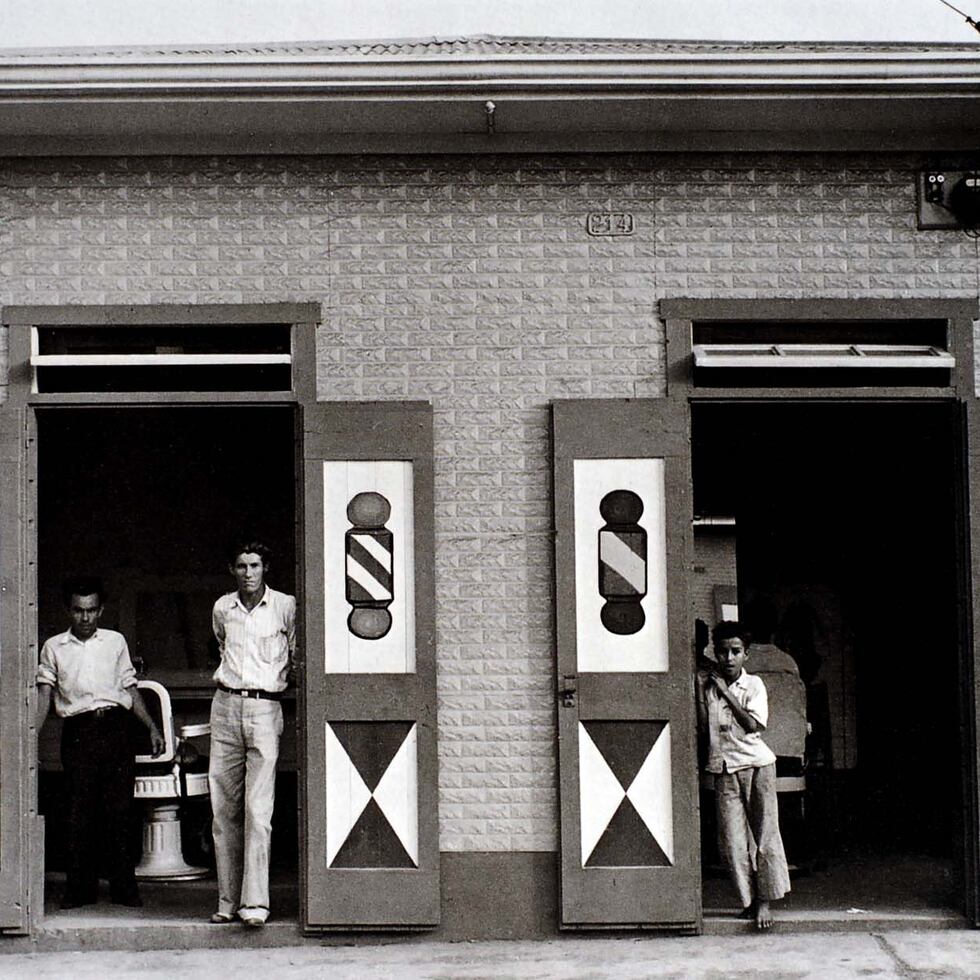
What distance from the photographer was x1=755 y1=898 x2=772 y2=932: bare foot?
8195mm

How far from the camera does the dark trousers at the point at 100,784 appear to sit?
356 inches

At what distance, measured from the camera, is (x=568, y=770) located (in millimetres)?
8188

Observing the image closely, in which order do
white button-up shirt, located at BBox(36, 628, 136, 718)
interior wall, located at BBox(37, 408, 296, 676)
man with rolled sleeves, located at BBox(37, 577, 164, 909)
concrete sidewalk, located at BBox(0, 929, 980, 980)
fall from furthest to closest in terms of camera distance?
interior wall, located at BBox(37, 408, 296, 676) < white button-up shirt, located at BBox(36, 628, 136, 718) < man with rolled sleeves, located at BBox(37, 577, 164, 909) < concrete sidewalk, located at BBox(0, 929, 980, 980)

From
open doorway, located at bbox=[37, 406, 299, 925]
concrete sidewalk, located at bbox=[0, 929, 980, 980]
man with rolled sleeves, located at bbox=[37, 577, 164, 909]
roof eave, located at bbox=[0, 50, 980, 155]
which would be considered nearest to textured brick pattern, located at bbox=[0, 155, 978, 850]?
roof eave, located at bbox=[0, 50, 980, 155]

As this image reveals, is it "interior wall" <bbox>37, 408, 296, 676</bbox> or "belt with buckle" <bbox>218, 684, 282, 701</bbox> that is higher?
"interior wall" <bbox>37, 408, 296, 676</bbox>

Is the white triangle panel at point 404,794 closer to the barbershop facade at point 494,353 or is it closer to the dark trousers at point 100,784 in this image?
the barbershop facade at point 494,353

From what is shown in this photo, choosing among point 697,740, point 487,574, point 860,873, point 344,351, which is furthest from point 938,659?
point 344,351

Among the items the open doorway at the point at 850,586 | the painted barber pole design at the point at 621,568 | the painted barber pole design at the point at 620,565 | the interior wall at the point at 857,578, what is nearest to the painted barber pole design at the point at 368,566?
the painted barber pole design at the point at 620,565

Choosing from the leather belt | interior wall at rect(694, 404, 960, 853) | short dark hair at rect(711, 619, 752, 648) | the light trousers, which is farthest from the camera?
interior wall at rect(694, 404, 960, 853)

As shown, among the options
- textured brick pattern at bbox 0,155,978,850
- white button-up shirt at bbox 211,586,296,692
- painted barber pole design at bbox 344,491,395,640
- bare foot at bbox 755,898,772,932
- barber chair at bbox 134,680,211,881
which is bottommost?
bare foot at bbox 755,898,772,932

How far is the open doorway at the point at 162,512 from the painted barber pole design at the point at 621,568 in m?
4.37

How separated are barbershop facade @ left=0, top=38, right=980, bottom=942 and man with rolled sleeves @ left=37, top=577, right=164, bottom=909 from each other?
0.65m

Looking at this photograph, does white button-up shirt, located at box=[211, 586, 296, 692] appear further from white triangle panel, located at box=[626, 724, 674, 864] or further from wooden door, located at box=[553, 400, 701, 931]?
white triangle panel, located at box=[626, 724, 674, 864]

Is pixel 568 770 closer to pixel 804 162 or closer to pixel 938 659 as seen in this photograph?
pixel 804 162
